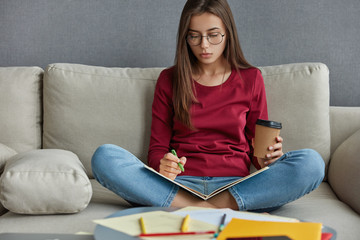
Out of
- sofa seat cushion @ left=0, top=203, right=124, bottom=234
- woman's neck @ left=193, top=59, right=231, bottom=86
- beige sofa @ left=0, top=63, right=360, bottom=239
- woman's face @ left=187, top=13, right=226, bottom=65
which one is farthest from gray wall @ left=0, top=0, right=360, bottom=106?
sofa seat cushion @ left=0, top=203, right=124, bottom=234

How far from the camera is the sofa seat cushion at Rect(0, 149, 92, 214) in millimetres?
1363

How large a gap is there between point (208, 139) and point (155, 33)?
774 mm

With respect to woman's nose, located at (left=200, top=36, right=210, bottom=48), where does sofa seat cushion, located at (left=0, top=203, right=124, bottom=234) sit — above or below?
below

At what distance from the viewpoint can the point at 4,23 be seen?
7.43 feet

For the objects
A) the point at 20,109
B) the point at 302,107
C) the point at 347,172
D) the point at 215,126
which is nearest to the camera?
the point at 347,172

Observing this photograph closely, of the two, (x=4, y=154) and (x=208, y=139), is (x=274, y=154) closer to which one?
(x=208, y=139)

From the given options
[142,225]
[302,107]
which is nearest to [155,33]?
[302,107]

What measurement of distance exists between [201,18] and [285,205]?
2.56 ft

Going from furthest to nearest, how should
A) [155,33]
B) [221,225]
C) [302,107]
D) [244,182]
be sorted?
[155,33] < [302,107] < [244,182] < [221,225]

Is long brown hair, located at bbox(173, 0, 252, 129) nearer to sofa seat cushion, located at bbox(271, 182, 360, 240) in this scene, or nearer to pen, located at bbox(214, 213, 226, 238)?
sofa seat cushion, located at bbox(271, 182, 360, 240)

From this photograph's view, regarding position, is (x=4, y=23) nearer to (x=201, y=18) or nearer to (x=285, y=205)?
(x=201, y=18)

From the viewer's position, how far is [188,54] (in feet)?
5.90

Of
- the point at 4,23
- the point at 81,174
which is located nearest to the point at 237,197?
the point at 81,174

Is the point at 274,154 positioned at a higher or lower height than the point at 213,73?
lower
